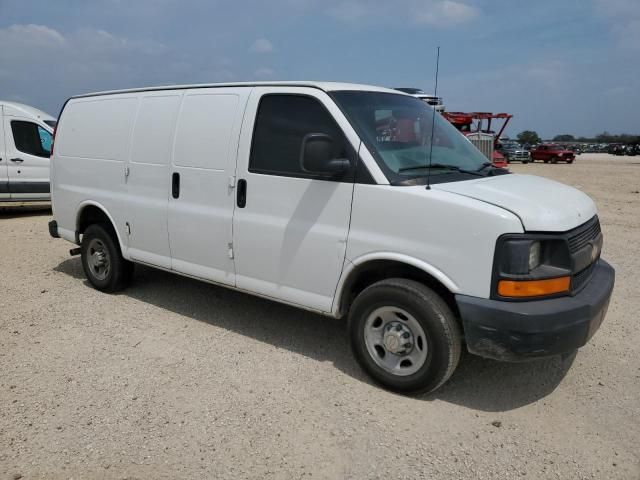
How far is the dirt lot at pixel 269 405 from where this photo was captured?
9.71ft

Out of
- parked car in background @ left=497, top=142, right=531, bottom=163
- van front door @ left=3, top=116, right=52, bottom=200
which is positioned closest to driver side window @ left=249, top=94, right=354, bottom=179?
van front door @ left=3, top=116, right=52, bottom=200

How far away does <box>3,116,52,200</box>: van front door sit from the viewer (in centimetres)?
1043

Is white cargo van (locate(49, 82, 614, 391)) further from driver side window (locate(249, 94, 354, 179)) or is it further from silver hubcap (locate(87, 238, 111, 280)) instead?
silver hubcap (locate(87, 238, 111, 280))

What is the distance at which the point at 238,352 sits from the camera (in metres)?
4.34

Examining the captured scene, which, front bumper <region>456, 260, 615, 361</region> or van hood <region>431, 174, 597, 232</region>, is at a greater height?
van hood <region>431, 174, 597, 232</region>

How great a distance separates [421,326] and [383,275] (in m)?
0.59

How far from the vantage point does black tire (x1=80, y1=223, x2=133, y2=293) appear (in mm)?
5594

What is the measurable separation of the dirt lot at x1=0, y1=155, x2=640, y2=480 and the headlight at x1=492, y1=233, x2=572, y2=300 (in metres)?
0.88

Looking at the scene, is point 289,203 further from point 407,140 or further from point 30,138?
point 30,138

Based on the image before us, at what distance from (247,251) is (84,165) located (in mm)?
2519

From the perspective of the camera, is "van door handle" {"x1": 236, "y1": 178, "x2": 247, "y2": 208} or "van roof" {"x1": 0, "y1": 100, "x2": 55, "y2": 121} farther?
"van roof" {"x1": 0, "y1": 100, "x2": 55, "y2": 121}

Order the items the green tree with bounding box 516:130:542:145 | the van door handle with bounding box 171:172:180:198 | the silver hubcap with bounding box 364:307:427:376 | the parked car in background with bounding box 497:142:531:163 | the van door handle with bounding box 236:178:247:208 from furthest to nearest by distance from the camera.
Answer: the green tree with bounding box 516:130:542:145, the parked car in background with bounding box 497:142:531:163, the van door handle with bounding box 171:172:180:198, the van door handle with bounding box 236:178:247:208, the silver hubcap with bounding box 364:307:427:376

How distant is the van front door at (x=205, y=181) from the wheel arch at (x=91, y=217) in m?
0.99

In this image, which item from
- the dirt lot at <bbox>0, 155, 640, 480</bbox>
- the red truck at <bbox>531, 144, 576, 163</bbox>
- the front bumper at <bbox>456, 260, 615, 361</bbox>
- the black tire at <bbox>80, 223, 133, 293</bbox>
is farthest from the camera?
the red truck at <bbox>531, 144, 576, 163</bbox>
